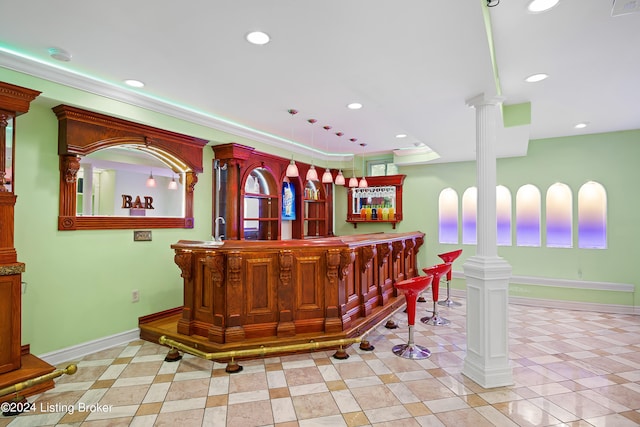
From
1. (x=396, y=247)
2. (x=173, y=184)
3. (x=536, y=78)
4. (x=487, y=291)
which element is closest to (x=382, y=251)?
(x=396, y=247)

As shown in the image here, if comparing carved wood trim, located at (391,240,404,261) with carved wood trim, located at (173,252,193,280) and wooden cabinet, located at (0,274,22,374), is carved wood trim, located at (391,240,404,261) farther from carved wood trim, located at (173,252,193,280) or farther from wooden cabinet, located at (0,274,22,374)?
wooden cabinet, located at (0,274,22,374)

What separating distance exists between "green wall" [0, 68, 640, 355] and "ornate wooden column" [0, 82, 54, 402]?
1.03 feet

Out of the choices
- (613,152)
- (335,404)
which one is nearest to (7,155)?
(335,404)

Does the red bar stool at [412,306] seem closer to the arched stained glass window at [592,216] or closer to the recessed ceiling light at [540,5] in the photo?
the recessed ceiling light at [540,5]

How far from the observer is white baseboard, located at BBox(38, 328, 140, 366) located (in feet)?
10.5

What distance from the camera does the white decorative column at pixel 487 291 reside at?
2828 mm

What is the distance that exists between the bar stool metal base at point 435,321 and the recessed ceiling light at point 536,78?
306cm

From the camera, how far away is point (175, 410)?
2.42 m

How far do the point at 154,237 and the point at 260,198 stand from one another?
2.05m

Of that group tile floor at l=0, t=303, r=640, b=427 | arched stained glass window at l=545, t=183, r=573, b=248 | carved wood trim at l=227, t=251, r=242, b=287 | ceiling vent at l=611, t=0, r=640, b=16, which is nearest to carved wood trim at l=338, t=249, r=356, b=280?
tile floor at l=0, t=303, r=640, b=427

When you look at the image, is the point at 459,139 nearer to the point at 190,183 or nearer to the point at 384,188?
the point at 384,188

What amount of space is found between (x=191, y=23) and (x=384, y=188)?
5.32 metres

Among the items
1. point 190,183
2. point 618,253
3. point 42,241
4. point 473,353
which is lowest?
point 473,353

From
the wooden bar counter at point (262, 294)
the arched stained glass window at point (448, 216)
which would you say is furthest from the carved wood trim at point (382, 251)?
the arched stained glass window at point (448, 216)
